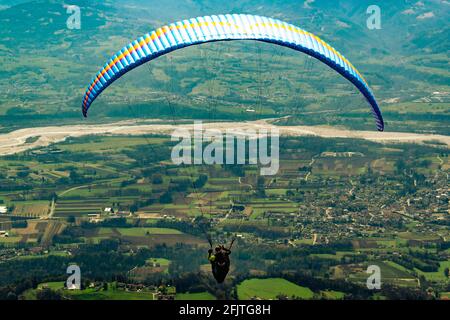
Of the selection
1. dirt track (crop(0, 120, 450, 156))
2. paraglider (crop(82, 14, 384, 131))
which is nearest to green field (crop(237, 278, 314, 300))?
paraglider (crop(82, 14, 384, 131))

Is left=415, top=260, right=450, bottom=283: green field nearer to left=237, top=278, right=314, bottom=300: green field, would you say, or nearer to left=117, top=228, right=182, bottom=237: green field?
left=237, top=278, right=314, bottom=300: green field

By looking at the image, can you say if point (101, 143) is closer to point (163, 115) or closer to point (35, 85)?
point (163, 115)

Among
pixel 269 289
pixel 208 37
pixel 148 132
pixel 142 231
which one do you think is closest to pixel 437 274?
pixel 269 289

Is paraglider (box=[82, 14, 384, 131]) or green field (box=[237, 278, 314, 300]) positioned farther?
green field (box=[237, 278, 314, 300])

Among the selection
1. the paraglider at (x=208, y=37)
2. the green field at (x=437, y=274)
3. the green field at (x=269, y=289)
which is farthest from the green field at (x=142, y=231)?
the paraglider at (x=208, y=37)

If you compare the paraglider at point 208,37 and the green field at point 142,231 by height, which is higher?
the paraglider at point 208,37

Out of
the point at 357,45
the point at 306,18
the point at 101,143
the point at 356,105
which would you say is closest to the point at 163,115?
the point at 101,143

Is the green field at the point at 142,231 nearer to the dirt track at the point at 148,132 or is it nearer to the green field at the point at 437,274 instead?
the green field at the point at 437,274
